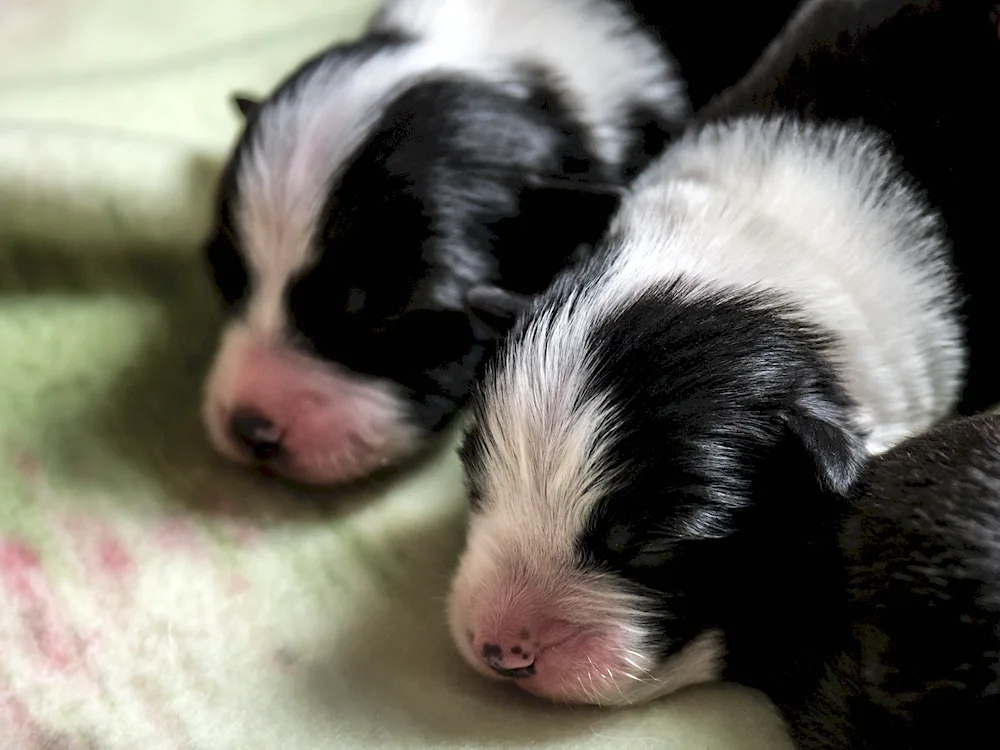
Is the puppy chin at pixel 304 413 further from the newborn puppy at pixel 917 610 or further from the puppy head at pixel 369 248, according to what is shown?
the newborn puppy at pixel 917 610

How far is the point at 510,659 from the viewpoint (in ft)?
4.38

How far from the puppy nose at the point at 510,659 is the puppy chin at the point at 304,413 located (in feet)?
1.59

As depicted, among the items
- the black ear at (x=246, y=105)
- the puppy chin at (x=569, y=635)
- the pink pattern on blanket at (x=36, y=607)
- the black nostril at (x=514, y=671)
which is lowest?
the pink pattern on blanket at (x=36, y=607)

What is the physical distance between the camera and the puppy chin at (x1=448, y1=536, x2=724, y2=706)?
4.35 ft

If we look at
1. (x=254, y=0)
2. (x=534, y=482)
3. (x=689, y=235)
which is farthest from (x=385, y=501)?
(x=254, y=0)

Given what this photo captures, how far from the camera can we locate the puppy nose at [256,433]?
169cm

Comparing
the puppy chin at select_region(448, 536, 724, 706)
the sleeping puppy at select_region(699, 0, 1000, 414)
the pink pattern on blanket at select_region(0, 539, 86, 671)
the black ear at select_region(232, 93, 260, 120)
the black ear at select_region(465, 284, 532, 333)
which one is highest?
the sleeping puppy at select_region(699, 0, 1000, 414)

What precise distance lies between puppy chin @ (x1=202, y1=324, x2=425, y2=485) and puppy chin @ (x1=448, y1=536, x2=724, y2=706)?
1.44 feet

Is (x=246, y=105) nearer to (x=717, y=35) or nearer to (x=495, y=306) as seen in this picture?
(x=495, y=306)

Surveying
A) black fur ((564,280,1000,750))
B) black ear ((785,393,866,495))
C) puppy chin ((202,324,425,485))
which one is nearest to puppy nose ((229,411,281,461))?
puppy chin ((202,324,425,485))

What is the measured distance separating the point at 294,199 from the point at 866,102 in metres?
0.96

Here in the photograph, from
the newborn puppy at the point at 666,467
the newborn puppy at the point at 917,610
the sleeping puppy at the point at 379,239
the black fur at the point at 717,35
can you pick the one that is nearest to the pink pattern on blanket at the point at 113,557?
the sleeping puppy at the point at 379,239

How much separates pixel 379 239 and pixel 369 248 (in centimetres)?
2

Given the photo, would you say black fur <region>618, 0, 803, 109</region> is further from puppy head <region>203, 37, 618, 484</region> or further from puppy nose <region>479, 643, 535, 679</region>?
puppy nose <region>479, 643, 535, 679</region>
